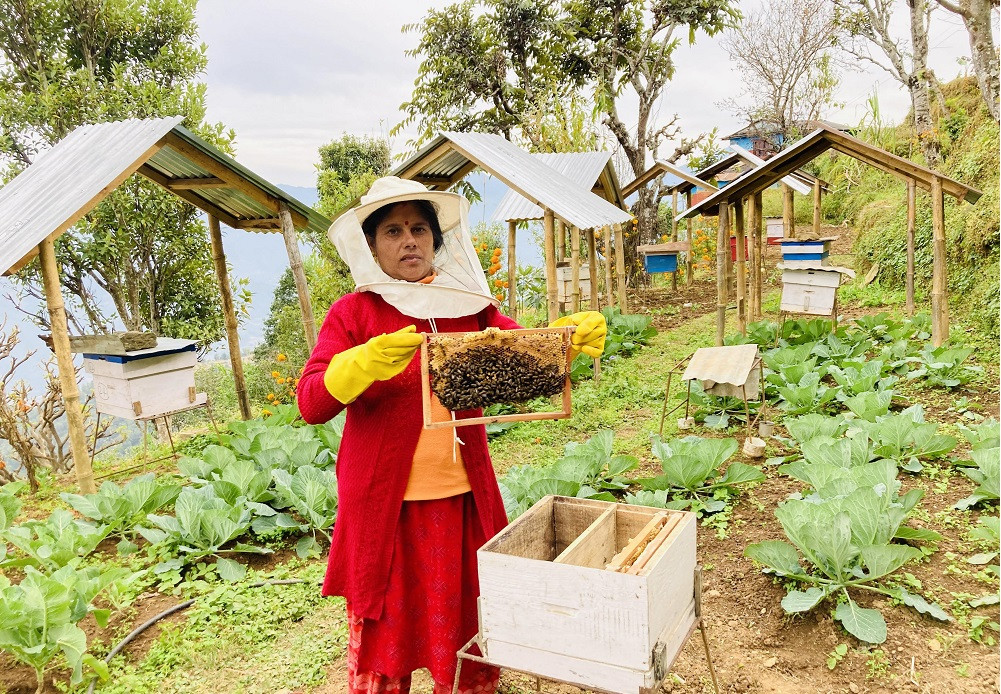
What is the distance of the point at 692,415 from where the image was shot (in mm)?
6941

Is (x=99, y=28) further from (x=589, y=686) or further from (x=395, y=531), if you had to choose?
(x=589, y=686)

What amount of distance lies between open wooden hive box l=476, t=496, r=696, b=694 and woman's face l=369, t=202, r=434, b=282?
974 millimetres

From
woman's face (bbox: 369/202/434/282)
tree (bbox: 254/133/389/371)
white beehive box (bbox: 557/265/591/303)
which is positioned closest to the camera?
woman's face (bbox: 369/202/434/282)

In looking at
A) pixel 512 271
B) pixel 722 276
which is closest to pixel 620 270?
pixel 512 271

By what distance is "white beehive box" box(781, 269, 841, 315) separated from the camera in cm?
809

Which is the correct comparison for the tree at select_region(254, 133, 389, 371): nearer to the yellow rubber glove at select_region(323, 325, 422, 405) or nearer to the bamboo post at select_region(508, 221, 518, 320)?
the bamboo post at select_region(508, 221, 518, 320)

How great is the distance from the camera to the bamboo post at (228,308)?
23.3 feet

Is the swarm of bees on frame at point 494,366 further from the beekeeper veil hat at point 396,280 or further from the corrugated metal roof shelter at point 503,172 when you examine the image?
the corrugated metal roof shelter at point 503,172

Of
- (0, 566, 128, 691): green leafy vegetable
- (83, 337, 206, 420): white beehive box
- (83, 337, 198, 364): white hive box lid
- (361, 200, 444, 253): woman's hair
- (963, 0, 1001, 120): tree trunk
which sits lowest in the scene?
(0, 566, 128, 691): green leafy vegetable

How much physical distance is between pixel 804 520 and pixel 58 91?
13.2 metres

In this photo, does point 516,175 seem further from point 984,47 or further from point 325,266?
point 325,266

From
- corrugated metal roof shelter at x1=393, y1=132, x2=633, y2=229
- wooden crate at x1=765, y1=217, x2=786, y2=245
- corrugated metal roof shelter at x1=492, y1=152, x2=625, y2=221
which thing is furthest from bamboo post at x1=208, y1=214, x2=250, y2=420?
wooden crate at x1=765, y1=217, x2=786, y2=245

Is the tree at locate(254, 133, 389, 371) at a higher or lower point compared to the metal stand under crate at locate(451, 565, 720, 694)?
higher

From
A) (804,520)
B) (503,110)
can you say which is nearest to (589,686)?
(804,520)
